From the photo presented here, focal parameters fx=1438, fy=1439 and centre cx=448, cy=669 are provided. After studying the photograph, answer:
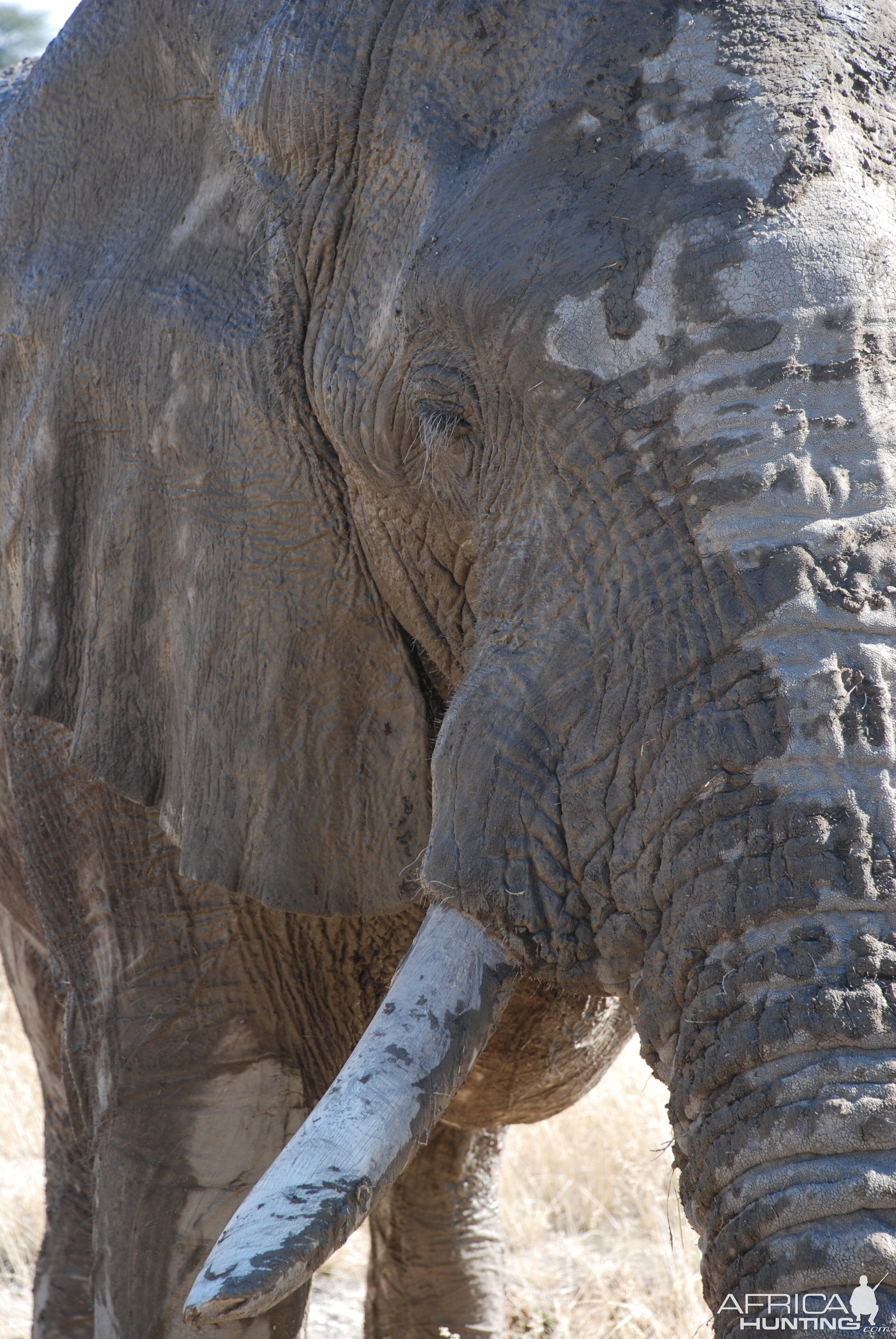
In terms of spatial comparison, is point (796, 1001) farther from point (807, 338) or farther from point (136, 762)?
point (136, 762)

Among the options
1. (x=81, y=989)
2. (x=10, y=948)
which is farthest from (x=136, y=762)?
(x=10, y=948)

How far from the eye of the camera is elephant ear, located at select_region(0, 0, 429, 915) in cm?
194

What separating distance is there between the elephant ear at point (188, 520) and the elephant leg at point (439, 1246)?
1.54m

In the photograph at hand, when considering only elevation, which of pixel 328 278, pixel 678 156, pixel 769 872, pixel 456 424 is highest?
pixel 328 278

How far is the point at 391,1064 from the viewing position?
4.84ft

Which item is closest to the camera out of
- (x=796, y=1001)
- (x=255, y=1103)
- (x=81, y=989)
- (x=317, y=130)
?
(x=796, y=1001)

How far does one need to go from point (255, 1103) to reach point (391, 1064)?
0.92 metres

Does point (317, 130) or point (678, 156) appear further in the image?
point (317, 130)

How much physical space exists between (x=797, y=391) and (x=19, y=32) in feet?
44.3

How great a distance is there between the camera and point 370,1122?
1433 mm

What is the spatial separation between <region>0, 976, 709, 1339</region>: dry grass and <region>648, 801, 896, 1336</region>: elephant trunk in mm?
2058

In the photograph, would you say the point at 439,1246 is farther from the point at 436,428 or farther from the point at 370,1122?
the point at 436,428

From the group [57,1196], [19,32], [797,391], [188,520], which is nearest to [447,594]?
[188,520]

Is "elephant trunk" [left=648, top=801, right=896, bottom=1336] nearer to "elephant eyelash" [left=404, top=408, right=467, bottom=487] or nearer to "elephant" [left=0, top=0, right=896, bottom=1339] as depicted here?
"elephant" [left=0, top=0, right=896, bottom=1339]
